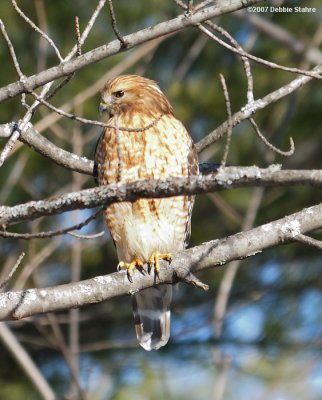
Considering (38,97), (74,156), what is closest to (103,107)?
(74,156)

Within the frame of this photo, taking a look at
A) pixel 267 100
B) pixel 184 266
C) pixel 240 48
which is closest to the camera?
pixel 240 48

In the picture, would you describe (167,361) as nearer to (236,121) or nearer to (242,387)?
(242,387)

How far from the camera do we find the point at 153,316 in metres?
5.27

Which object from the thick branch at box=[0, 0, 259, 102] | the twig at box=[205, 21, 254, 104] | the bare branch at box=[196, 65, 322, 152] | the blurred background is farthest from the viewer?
the blurred background

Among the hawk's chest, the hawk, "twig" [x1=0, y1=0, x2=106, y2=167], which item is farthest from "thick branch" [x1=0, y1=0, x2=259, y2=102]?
the hawk's chest

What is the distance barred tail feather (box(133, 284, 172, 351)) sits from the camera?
525cm

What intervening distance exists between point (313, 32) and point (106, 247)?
238cm

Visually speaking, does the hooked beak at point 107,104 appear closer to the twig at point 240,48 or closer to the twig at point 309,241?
the twig at point 240,48

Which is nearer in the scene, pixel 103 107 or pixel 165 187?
pixel 165 187

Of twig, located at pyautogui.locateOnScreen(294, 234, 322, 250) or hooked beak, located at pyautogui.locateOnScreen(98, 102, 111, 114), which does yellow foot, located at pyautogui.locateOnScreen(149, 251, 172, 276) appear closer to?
twig, located at pyautogui.locateOnScreen(294, 234, 322, 250)

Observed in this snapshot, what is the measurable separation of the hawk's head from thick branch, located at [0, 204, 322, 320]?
155 centimetres

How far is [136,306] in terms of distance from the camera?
532 cm

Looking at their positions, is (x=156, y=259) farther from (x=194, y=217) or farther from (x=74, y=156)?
(x=194, y=217)

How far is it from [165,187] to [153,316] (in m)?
2.54
